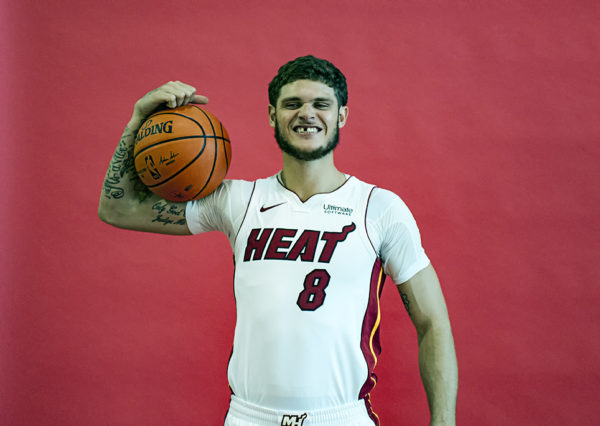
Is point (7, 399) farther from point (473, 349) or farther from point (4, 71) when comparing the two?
point (473, 349)

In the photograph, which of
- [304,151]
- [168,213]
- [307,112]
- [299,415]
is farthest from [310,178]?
[299,415]

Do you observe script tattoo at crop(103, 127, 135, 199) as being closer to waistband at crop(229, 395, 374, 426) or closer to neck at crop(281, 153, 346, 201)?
neck at crop(281, 153, 346, 201)

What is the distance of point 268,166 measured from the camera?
2584 millimetres

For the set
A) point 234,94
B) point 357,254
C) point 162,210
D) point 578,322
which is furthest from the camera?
point 234,94

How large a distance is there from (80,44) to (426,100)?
5.61 ft

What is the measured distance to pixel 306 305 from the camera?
150 centimetres

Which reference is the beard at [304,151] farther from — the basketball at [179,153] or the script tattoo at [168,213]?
the script tattoo at [168,213]

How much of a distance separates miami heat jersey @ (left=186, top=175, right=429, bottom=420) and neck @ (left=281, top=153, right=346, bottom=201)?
29 mm

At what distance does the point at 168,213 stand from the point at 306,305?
531mm

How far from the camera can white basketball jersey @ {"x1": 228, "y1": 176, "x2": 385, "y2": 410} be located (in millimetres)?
1482

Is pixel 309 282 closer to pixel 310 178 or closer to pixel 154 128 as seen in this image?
pixel 310 178

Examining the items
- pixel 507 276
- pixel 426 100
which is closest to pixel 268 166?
pixel 426 100

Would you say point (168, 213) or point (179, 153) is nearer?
point (179, 153)

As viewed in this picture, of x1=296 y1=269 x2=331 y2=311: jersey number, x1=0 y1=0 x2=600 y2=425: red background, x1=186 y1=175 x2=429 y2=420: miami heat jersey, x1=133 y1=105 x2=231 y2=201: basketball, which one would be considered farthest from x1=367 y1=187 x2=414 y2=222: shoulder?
x1=0 y1=0 x2=600 y2=425: red background
